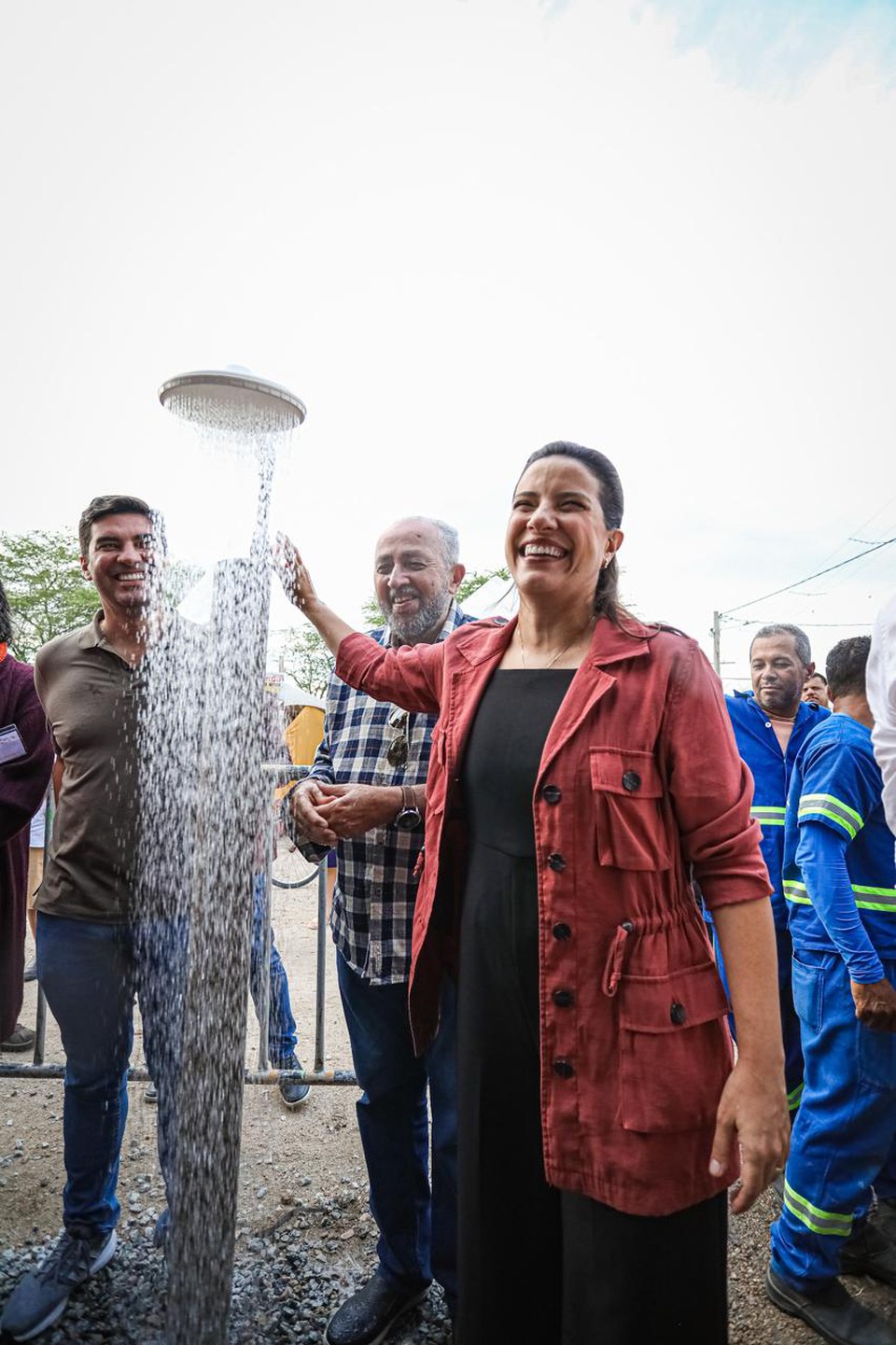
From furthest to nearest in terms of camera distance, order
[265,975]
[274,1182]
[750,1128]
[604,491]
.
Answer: [265,975]
[274,1182]
[604,491]
[750,1128]

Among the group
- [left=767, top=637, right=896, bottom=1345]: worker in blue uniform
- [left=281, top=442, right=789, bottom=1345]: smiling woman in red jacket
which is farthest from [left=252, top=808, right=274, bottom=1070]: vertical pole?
[left=767, top=637, right=896, bottom=1345]: worker in blue uniform

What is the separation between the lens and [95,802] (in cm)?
263

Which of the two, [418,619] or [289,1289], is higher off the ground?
[418,619]

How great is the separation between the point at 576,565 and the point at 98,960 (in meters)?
2.08

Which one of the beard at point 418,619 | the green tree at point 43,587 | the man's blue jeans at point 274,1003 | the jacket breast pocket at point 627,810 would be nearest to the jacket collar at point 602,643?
the jacket breast pocket at point 627,810

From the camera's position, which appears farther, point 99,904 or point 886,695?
point 99,904

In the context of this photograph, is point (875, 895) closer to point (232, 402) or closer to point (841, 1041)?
point (841, 1041)

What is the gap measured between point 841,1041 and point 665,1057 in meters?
1.55

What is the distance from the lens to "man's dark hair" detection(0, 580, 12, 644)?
10.0 feet

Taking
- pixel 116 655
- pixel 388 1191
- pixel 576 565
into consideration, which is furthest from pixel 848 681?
pixel 116 655

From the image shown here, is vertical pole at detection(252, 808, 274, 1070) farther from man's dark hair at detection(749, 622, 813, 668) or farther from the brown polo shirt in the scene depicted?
man's dark hair at detection(749, 622, 813, 668)

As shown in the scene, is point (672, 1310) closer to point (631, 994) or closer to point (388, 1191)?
point (631, 994)

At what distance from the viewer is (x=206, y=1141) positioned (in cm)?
266

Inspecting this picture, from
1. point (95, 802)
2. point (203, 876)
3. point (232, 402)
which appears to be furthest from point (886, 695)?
point (95, 802)
